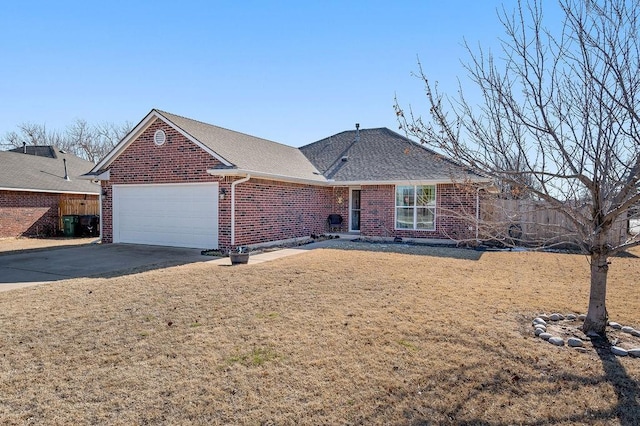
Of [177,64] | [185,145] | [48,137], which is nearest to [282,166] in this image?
[185,145]

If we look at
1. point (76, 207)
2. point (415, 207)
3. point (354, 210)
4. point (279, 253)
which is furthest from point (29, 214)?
point (415, 207)

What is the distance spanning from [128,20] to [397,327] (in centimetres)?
1247

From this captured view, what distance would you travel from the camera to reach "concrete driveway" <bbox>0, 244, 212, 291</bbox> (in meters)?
8.73

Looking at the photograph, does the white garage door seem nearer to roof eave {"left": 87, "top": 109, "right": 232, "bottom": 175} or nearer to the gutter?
the gutter

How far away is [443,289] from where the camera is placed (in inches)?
295

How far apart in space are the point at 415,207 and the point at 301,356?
1230 cm

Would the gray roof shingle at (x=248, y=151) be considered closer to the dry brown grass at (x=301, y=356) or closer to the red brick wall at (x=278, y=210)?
the red brick wall at (x=278, y=210)

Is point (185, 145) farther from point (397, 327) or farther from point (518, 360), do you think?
point (518, 360)

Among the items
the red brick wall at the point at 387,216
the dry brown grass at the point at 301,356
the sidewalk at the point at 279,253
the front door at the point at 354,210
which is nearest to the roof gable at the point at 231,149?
the front door at the point at 354,210

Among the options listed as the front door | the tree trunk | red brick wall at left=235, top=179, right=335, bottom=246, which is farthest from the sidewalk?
the tree trunk

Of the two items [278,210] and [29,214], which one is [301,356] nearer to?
[278,210]

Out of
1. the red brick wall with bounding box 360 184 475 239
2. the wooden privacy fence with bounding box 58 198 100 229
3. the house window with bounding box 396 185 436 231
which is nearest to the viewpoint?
the red brick wall with bounding box 360 184 475 239

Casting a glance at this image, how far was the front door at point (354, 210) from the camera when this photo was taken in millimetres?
18047

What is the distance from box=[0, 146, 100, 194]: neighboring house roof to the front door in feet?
40.1
